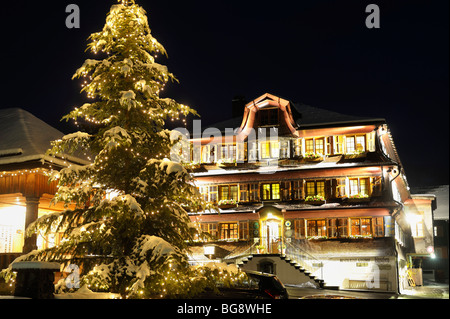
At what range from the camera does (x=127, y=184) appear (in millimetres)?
13016

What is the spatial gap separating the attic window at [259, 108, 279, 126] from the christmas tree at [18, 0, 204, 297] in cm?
2024

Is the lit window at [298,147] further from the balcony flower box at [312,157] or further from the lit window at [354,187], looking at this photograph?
the lit window at [354,187]

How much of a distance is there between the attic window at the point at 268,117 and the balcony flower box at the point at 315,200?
585cm

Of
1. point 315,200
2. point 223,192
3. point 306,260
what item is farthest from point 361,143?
point 223,192

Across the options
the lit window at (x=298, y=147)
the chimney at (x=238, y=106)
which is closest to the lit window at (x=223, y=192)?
the lit window at (x=298, y=147)

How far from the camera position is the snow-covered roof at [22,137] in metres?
20.2

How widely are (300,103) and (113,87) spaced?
26.8 m

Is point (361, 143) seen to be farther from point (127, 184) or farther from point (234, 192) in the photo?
point (127, 184)

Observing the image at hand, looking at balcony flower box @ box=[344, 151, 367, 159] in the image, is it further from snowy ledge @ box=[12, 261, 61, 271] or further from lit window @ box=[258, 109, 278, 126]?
snowy ledge @ box=[12, 261, 61, 271]

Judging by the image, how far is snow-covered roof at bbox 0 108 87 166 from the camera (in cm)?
2019

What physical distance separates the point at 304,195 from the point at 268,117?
613 centimetres
